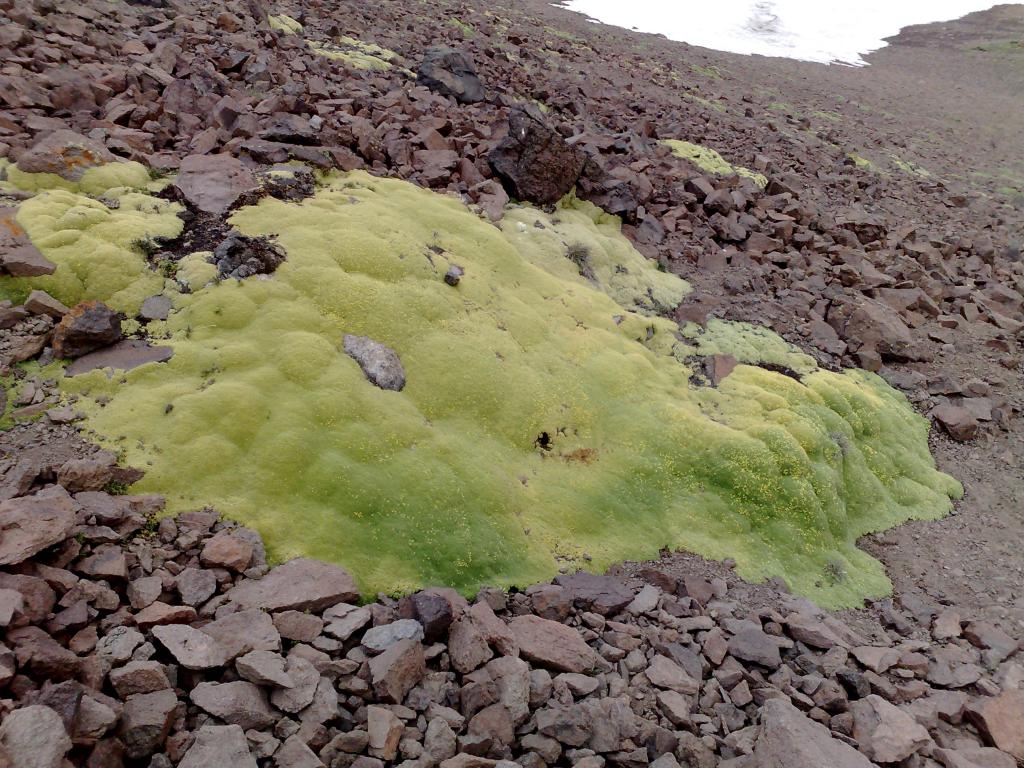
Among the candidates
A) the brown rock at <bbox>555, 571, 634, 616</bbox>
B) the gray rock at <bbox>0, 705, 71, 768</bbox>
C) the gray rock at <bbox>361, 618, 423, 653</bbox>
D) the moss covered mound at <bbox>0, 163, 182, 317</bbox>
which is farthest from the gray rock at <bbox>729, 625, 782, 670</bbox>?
the moss covered mound at <bbox>0, 163, 182, 317</bbox>

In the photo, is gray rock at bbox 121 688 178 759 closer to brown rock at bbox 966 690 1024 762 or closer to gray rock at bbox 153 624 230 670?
gray rock at bbox 153 624 230 670

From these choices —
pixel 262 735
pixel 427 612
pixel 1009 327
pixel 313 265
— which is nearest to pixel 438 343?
pixel 313 265

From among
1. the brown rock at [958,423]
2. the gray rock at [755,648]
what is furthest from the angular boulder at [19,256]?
the brown rock at [958,423]

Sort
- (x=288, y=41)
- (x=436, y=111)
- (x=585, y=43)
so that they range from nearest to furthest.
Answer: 1. (x=436, y=111)
2. (x=288, y=41)
3. (x=585, y=43)

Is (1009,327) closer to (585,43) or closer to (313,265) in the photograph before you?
(313,265)

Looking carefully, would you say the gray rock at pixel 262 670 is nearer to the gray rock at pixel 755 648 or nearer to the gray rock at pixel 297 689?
the gray rock at pixel 297 689

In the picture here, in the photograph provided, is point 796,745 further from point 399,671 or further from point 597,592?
point 399,671
